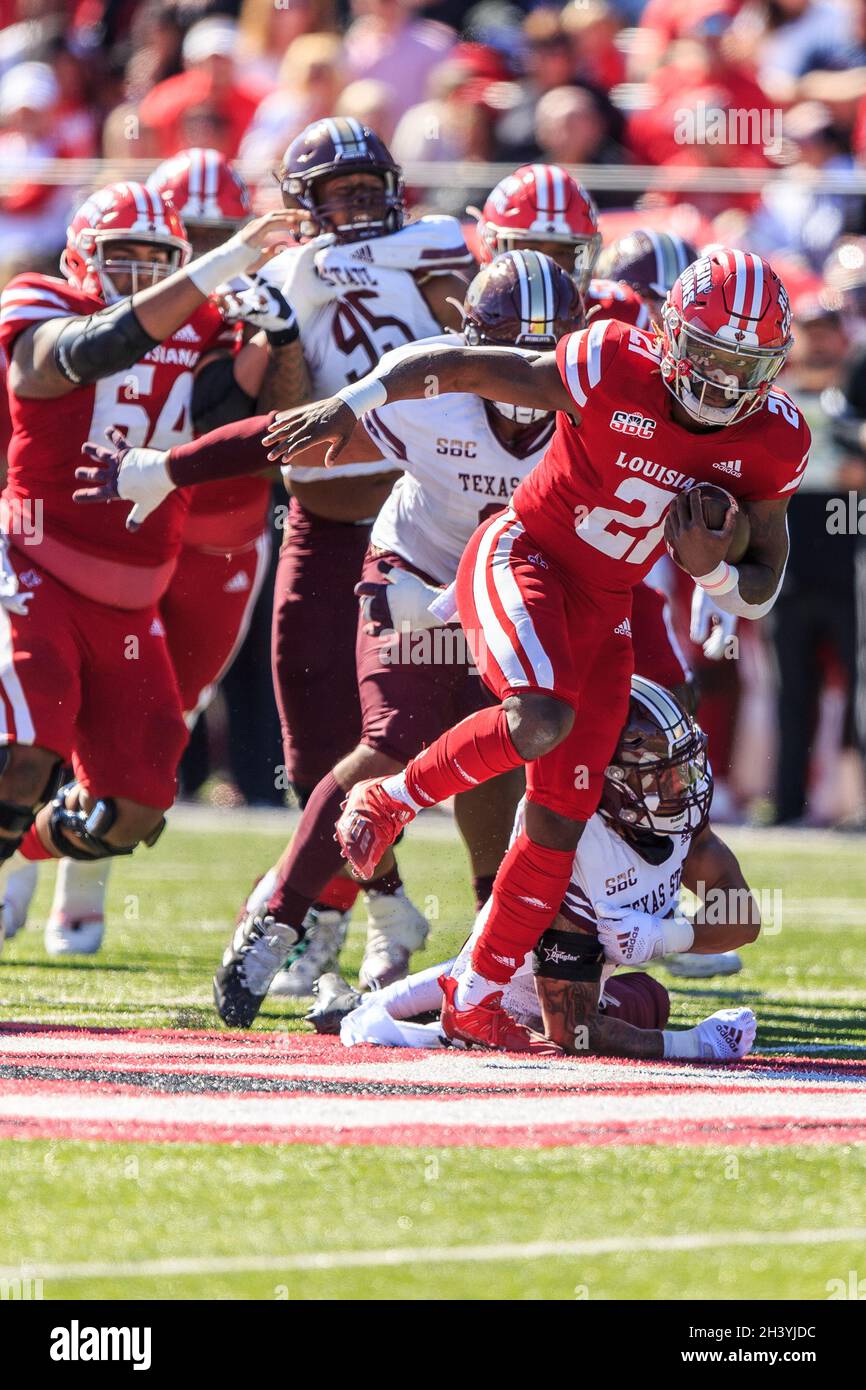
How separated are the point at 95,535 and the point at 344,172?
4.20 ft

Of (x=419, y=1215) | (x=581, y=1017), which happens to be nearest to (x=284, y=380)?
(x=581, y=1017)

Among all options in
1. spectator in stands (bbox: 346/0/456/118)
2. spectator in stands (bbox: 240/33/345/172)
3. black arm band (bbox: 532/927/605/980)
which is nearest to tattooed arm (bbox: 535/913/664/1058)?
black arm band (bbox: 532/927/605/980)

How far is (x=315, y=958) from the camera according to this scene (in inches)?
272

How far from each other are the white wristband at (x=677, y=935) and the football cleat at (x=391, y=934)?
41.3 inches

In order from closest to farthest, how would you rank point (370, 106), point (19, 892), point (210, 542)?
1. point (210, 542)
2. point (19, 892)
3. point (370, 106)

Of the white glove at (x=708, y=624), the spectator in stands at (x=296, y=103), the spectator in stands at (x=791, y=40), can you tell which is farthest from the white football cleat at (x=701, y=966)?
the spectator in stands at (x=791, y=40)

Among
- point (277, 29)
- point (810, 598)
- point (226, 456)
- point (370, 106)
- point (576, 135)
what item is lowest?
point (810, 598)

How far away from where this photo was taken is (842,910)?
920 centimetres

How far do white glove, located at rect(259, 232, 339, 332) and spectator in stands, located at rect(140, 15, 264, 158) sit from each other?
625cm

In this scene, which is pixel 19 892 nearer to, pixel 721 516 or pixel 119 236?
pixel 119 236

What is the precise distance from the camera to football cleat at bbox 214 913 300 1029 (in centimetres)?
596

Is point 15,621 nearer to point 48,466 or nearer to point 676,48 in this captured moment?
point 48,466

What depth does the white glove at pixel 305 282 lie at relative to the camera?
6.59m
